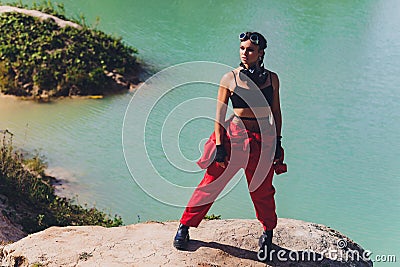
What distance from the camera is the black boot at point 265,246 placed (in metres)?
2.74

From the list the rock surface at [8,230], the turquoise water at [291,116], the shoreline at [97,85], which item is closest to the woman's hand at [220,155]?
the rock surface at [8,230]

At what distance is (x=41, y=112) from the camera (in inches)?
A: 256

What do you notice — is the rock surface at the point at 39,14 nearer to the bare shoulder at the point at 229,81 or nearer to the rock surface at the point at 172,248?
the rock surface at the point at 172,248

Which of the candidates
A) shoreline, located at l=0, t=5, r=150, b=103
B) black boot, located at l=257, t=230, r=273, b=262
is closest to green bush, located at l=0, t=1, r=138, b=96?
shoreline, located at l=0, t=5, r=150, b=103

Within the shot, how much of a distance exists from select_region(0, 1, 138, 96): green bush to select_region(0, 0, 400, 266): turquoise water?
301mm

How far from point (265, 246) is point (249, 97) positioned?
0.75 meters

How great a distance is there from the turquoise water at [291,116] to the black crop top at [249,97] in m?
2.24

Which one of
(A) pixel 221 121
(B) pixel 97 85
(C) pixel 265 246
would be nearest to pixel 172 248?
(C) pixel 265 246

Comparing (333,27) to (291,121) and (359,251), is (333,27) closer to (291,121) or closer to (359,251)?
(291,121)

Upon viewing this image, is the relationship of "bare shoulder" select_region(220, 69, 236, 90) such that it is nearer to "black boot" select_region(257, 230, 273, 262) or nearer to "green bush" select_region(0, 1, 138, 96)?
"black boot" select_region(257, 230, 273, 262)

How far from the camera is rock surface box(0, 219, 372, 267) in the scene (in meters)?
2.68

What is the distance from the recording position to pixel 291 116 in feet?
20.9

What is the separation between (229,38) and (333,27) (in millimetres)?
1945

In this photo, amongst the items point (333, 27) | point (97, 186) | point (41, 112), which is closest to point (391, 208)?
point (97, 186)
